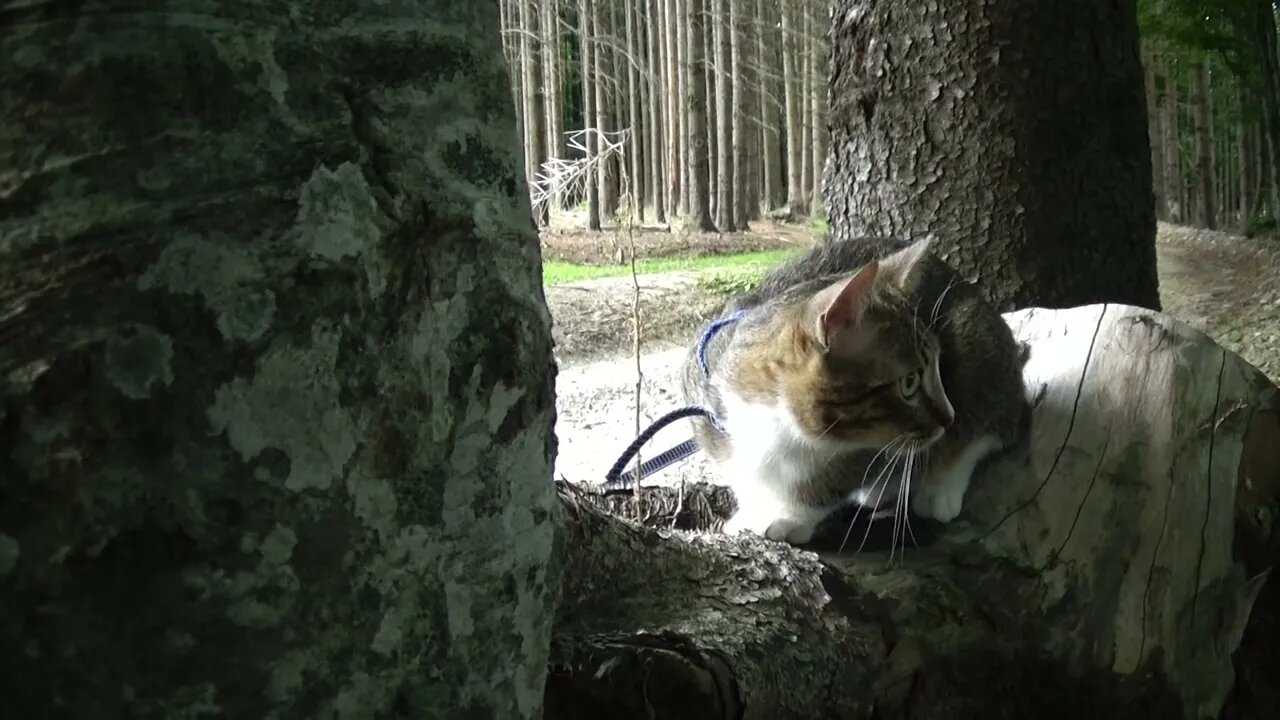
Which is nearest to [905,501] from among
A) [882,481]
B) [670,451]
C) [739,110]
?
[882,481]

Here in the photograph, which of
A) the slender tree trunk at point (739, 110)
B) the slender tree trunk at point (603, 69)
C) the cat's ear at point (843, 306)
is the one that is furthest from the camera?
the slender tree trunk at point (739, 110)

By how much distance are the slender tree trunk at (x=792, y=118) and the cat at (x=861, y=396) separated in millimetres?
5494

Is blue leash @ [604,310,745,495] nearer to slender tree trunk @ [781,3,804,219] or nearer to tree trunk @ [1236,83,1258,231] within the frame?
slender tree trunk @ [781,3,804,219]

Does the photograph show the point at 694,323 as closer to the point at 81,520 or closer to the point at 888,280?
the point at 888,280

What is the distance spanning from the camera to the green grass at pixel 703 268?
11.6 ft

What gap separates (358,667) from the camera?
0.53 metres

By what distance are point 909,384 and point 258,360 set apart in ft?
3.40

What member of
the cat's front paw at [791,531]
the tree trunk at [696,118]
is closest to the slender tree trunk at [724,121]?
the tree trunk at [696,118]

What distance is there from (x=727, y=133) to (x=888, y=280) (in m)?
5.11

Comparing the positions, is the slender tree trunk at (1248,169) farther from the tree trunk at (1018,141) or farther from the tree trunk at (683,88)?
the tree trunk at (1018,141)

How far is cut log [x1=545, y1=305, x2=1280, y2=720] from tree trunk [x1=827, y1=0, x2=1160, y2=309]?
0.58 m

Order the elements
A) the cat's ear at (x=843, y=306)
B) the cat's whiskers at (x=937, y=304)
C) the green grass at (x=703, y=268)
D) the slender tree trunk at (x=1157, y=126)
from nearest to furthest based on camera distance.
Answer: the cat's ear at (x=843, y=306) < the cat's whiskers at (x=937, y=304) < the green grass at (x=703, y=268) < the slender tree trunk at (x=1157, y=126)

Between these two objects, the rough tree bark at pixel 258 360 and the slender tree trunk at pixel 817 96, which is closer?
the rough tree bark at pixel 258 360

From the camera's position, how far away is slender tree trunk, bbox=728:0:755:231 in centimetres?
596
